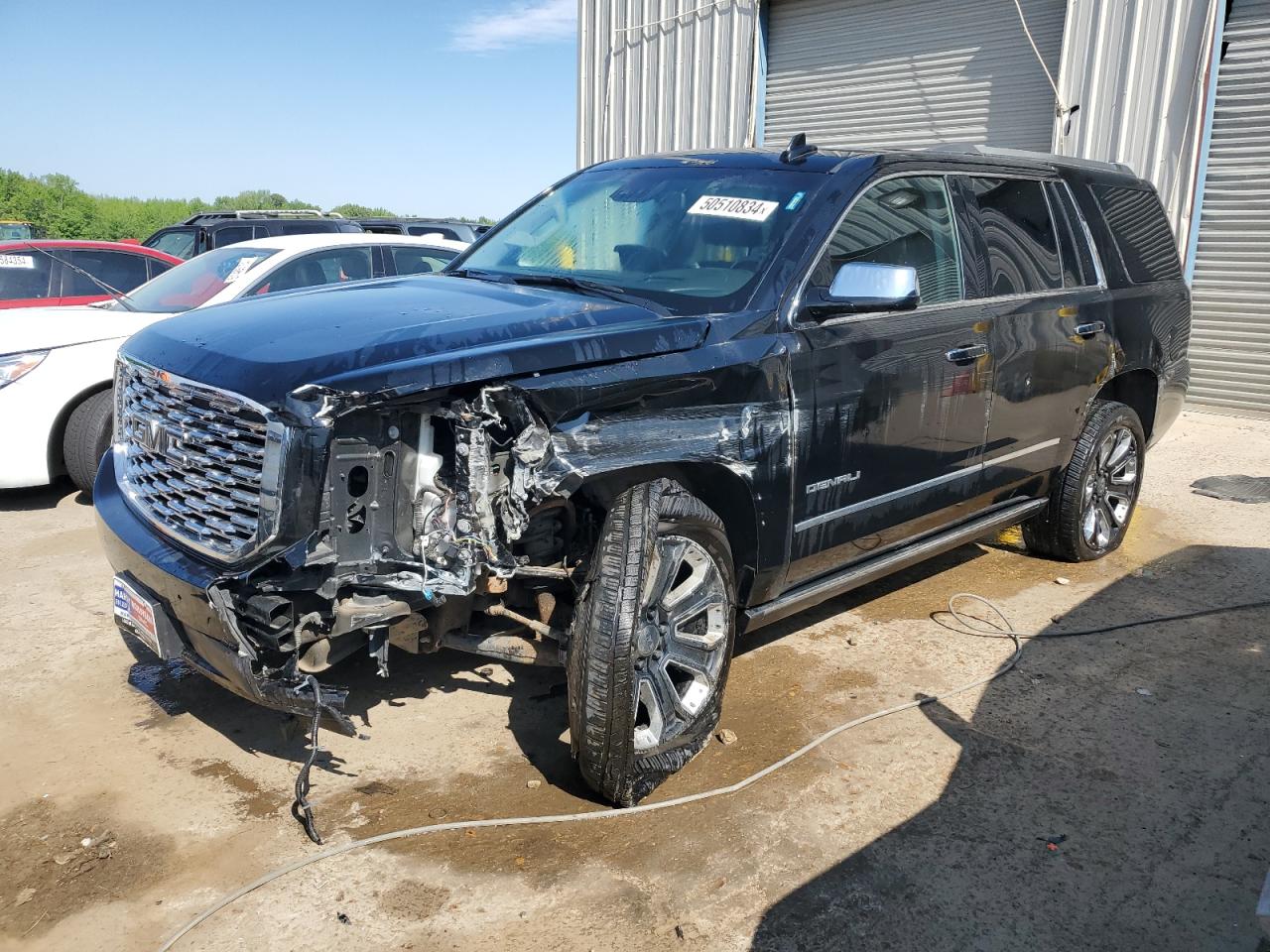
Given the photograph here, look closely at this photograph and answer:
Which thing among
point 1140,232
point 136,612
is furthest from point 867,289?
point 1140,232

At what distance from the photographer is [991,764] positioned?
3625 millimetres

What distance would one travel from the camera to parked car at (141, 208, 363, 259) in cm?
1403

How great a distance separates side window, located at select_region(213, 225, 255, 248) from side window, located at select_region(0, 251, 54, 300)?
5.14 m

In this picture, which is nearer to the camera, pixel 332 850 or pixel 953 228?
pixel 332 850

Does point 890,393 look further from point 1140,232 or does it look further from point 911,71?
point 911,71

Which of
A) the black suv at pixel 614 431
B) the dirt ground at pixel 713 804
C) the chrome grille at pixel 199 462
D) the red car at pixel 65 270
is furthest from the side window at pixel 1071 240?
the red car at pixel 65 270

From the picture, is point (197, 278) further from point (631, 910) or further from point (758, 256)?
point (631, 910)

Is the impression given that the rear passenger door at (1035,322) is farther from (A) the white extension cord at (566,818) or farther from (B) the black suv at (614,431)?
(A) the white extension cord at (566,818)

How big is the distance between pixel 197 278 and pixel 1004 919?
662cm

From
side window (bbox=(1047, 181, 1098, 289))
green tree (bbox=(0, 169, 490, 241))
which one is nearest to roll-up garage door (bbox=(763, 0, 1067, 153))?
side window (bbox=(1047, 181, 1098, 289))

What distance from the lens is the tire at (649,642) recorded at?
3.10m

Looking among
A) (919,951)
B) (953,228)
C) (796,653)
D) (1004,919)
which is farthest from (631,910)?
(953,228)

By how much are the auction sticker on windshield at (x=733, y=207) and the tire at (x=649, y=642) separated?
4.07 ft

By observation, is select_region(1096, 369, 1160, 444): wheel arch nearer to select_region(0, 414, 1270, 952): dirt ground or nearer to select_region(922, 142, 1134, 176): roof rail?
select_region(922, 142, 1134, 176): roof rail
